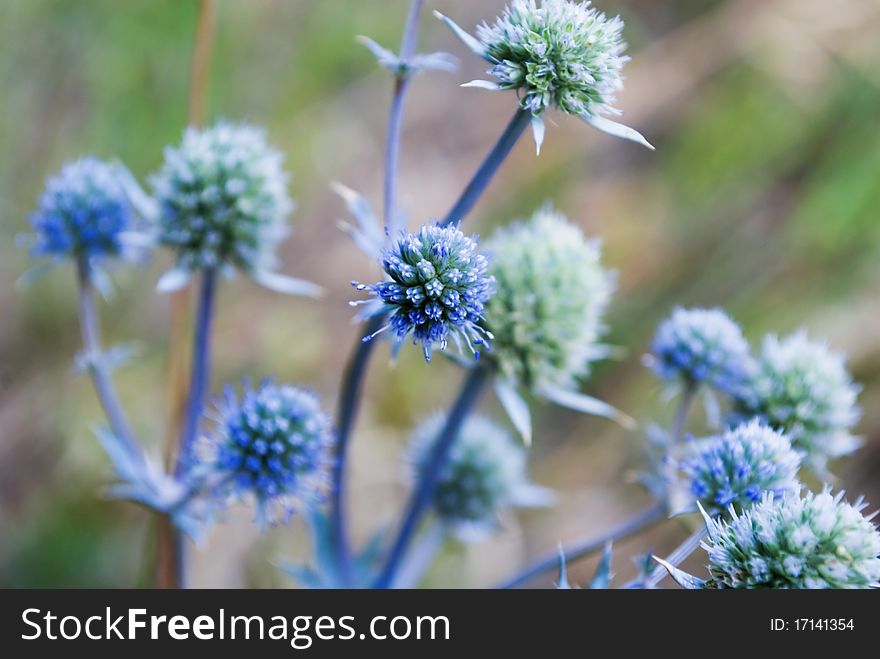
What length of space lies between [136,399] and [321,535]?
135 cm

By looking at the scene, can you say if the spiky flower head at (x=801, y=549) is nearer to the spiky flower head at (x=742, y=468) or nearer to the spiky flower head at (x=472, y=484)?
the spiky flower head at (x=742, y=468)

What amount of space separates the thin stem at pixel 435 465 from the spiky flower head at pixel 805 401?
551 millimetres

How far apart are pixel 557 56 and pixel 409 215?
6.46ft

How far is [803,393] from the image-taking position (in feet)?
5.53

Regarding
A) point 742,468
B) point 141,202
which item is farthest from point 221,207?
point 742,468

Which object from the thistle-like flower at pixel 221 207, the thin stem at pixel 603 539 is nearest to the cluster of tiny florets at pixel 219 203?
the thistle-like flower at pixel 221 207

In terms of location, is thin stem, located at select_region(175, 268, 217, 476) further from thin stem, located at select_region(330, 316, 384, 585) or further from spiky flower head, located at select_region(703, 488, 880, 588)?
spiky flower head, located at select_region(703, 488, 880, 588)

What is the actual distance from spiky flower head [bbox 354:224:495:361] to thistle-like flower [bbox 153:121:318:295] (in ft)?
1.97

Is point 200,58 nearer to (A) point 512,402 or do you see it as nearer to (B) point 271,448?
(B) point 271,448

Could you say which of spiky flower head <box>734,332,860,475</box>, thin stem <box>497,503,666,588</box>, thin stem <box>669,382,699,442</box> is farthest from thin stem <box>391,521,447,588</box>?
spiky flower head <box>734,332,860,475</box>

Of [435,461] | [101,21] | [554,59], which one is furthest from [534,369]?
[101,21]

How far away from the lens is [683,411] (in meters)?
1.76

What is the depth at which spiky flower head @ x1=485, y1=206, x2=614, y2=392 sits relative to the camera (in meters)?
1.65
